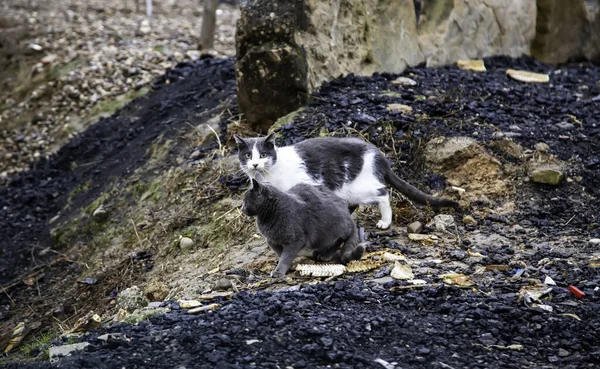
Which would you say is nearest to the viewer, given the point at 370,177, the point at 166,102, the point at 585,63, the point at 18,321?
the point at 370,177

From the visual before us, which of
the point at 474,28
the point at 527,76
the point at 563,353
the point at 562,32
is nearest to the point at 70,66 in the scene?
the point at 474,28

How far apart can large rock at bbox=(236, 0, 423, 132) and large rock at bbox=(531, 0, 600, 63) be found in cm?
391

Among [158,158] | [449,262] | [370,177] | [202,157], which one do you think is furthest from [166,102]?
[449,262]

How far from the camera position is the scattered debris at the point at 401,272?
17.6ft

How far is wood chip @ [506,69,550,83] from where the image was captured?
959 centimetres

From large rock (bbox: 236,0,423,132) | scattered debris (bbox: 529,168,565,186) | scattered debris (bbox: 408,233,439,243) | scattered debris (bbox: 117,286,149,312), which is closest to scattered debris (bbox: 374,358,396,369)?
scattered debris (bbox: 408,233,439,243)

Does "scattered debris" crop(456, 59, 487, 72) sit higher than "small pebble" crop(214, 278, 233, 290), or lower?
higher

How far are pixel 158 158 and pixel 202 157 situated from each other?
854mm

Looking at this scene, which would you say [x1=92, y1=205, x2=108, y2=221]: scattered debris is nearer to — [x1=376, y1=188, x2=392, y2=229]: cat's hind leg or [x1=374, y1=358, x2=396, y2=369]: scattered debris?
[x1=376, y1=188, x2=392, y2=229]: cat's hind leg

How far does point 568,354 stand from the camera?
169 inches

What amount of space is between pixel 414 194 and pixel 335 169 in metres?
0.70

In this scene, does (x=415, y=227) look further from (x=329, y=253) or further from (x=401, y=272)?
(x=401, y=272)

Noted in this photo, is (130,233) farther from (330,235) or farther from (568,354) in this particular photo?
(568,354)

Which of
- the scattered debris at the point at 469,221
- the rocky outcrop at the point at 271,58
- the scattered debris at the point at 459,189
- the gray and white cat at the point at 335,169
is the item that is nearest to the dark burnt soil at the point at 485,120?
the scattered debris at the point at 459,189
